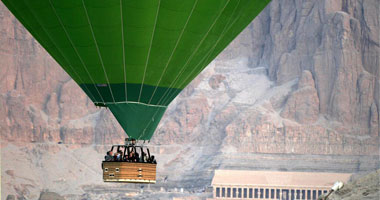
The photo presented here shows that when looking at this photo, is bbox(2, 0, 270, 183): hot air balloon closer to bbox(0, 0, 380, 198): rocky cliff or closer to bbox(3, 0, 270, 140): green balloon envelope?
bbox(3, 0, 270, 140): green balloon envelope

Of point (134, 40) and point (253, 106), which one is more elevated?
point (253, 106)

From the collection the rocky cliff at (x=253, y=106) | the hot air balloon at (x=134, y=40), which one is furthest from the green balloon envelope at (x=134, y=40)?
the rocky cliff at (x=253, y=106)

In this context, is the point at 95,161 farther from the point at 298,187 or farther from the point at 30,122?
the point at 298,187

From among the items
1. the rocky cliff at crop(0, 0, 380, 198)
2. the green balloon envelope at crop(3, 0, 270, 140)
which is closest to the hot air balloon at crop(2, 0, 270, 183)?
the green balloon envelope at crop(3, 0, 270, 140)

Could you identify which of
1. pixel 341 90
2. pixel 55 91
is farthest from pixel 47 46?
pixel 55 91

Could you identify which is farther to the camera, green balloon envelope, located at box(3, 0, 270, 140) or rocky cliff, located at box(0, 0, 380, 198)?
rocky cliff, located at box(0, 0, 380, 198)

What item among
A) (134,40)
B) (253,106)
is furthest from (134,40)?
(253,106)

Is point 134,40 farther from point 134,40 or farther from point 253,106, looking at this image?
point 253,106
